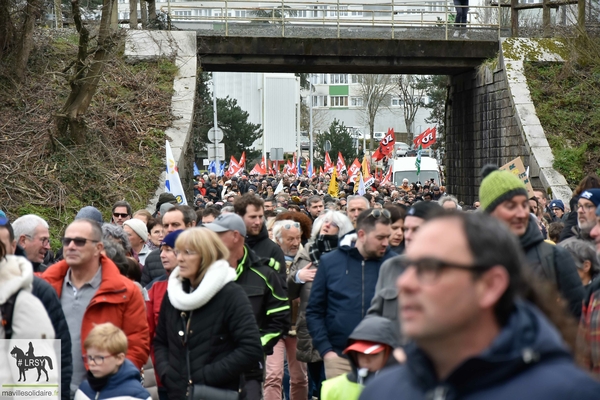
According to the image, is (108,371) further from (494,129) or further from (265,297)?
(494,129)

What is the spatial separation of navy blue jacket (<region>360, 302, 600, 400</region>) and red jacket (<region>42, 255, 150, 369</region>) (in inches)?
148

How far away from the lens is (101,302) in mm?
5730

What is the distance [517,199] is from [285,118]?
73569 mm

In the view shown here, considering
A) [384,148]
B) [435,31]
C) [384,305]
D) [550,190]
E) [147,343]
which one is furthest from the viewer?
[384,148]

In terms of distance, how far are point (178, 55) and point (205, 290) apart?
2117cm

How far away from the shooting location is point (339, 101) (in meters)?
119

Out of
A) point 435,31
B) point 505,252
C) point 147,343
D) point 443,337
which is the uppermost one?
point 435,31

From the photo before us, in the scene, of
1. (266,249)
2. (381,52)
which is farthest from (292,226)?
(381,52)

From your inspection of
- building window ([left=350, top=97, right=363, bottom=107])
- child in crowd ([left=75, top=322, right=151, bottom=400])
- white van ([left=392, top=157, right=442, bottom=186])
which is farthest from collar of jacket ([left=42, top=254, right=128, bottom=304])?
building window ([left=350, top=97, right=363, bottom=107])

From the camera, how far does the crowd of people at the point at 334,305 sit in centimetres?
221

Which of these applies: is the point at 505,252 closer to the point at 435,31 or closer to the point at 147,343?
the point at 147,343

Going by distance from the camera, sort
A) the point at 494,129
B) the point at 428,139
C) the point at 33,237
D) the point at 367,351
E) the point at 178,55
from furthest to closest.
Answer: the point at 428,139 → the point at 494,129 → the point at 178,55 → the point at 33,237 → the point at 367,351

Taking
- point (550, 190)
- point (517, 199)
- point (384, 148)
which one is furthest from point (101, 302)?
point (384, 148)

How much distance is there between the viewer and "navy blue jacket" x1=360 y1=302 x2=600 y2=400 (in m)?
2.14
